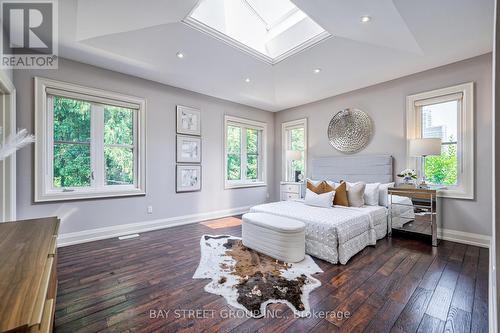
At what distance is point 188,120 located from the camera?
437cm

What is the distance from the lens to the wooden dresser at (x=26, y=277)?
664mm

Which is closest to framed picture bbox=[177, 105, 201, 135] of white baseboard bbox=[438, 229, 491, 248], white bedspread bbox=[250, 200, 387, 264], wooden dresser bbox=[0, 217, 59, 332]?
white bedspread bbox=[250, 200, 387, 264]

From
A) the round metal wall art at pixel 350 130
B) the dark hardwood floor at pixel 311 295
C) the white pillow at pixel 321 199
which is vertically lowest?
the dark hardwood floor at pixel 311 295

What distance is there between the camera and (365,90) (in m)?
4.23

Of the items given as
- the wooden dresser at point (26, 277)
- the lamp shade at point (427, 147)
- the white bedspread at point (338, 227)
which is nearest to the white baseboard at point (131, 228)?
the white bedspread at point (338, 227)

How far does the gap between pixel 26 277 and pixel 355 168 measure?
14.6ft

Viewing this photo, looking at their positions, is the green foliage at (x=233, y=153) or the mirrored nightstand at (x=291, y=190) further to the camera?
the green foliage at (x=233, y=153)

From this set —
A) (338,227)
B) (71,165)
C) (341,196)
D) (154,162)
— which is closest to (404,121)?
(341,196)

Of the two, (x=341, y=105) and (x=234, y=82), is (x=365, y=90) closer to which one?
(x=341, y=105)

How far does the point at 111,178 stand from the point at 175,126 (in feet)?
4.57

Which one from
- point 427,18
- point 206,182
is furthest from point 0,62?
point 427,18

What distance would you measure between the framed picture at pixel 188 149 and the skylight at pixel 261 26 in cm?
198

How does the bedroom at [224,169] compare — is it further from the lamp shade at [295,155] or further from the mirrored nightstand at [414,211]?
the lamp shade at [295,155]

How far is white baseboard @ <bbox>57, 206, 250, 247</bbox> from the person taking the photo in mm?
3156
